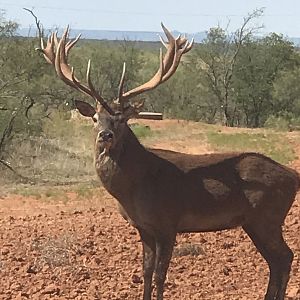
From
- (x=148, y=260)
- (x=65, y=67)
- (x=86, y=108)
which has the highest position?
(x=65, y=67)

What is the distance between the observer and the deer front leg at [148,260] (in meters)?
7.28

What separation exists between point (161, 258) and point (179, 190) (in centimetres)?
64

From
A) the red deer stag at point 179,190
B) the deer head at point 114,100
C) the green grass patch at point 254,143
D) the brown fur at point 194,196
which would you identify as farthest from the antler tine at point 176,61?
the green grass patch at point 254,143

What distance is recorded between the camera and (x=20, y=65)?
20359mm

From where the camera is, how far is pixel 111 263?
8.91 meters

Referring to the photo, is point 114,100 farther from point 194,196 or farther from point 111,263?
point 111,263

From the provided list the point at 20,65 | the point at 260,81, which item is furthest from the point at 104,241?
the point at 260,81

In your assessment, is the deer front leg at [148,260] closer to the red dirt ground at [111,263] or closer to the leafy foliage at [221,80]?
the red dirt ground at [111,263]

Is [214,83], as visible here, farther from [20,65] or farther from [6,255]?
[6,255]

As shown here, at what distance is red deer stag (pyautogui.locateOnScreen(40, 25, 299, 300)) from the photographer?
23.3 ft

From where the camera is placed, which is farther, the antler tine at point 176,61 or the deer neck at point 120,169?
the antler tine at point 176,61

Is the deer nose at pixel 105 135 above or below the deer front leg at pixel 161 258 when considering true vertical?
above

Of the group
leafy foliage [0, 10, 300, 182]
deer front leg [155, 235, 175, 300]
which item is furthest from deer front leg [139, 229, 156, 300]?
leafy foliage [0, 10, 300, 182]

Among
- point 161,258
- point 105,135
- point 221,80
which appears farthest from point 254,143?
point 105,135
